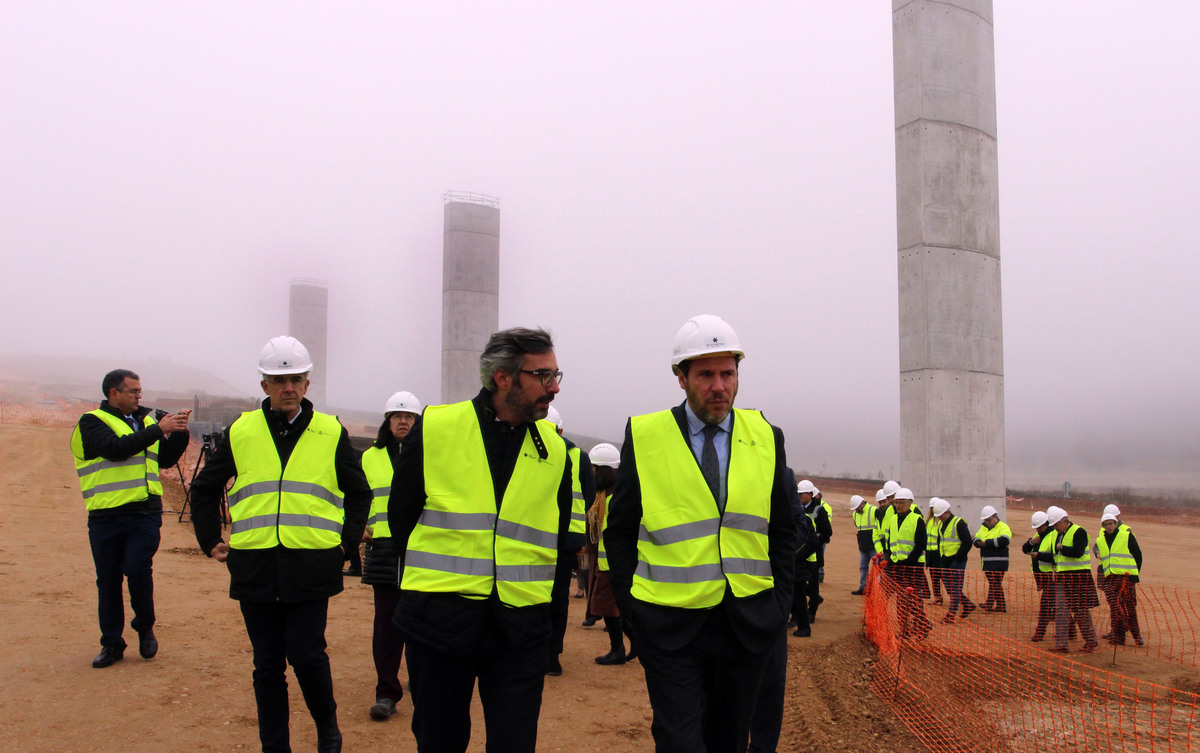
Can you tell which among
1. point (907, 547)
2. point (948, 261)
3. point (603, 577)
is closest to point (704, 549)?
point (603, 577)

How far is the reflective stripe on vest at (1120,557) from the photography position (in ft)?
29.7

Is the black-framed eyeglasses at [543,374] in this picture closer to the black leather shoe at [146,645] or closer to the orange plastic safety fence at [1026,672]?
the orange plastic safety fence at [1026,672]

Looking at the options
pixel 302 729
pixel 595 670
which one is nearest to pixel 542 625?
pixel 302 729

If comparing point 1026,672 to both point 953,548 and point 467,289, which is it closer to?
point 953,548

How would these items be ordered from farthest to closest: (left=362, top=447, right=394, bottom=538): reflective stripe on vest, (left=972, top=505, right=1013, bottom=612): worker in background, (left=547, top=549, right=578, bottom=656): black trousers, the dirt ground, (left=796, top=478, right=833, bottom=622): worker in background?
(left=972, top=505, right=1013, bottom=612): worker in background
(left=796, top=478, right=833, bottom=622): worker in background
(left=362, top=447, right=394, bottom=538): reflective stripe on vest
the dirt ground
(left=547, top=549, right=578, bottom=656): black trousers

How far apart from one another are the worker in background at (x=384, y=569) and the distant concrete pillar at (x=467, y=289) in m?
25.1

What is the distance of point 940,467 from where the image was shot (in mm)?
14625

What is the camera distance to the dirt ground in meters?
4.36

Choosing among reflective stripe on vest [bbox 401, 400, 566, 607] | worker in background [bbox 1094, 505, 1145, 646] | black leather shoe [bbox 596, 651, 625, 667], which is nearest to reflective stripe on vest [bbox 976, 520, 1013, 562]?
worker in background [bbox 1094, 505, 1145, 646]

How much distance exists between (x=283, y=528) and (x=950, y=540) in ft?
30.8

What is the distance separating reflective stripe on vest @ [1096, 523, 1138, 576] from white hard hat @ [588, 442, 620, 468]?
5.64 meters

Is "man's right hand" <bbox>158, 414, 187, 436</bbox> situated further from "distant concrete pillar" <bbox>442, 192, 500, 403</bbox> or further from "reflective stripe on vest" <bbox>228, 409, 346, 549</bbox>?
"distant concrete pillar" <bbox>442, 192, 500, 403</bbox>

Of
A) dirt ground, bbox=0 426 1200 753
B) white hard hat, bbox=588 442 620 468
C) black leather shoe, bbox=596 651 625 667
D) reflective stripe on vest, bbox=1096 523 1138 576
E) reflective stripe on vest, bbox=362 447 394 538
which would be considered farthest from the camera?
reflective stripe on vest, bbox=1096 523 1138 576

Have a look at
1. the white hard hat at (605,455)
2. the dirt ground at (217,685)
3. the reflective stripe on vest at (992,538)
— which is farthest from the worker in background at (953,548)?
the white hard hat at (605,455)
